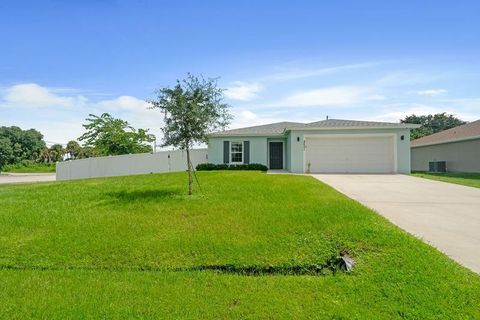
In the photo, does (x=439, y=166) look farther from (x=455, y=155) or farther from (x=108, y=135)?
(x=108, y=135)

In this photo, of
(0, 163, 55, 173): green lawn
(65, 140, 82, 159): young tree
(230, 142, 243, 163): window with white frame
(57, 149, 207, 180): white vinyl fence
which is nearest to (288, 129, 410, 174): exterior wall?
(230, 142, 243, 163): window with white frame

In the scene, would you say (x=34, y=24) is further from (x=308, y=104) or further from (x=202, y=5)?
(x=308, y=104)

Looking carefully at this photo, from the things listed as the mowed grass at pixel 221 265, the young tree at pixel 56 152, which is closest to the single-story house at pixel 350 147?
the mowed grass at pixel 221 265

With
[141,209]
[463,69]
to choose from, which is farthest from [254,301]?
[463,69]

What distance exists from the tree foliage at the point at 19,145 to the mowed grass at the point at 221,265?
2230 inches

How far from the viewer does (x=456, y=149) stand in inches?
924

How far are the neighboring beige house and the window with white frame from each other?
1527 centimetres

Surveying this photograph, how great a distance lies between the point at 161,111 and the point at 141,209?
2946 millimetres

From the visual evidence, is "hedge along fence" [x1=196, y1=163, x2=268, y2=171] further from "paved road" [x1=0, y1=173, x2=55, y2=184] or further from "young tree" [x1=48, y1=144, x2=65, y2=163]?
"young tree" [x1=48, y1=144, x2=65, y2=163]

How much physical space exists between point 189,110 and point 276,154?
14.2 m

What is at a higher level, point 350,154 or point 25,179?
point 350,154

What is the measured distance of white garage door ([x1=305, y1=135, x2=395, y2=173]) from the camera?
1884 cm

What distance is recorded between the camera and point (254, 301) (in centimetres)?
368

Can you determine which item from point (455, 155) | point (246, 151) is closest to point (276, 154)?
point (246, 151)
